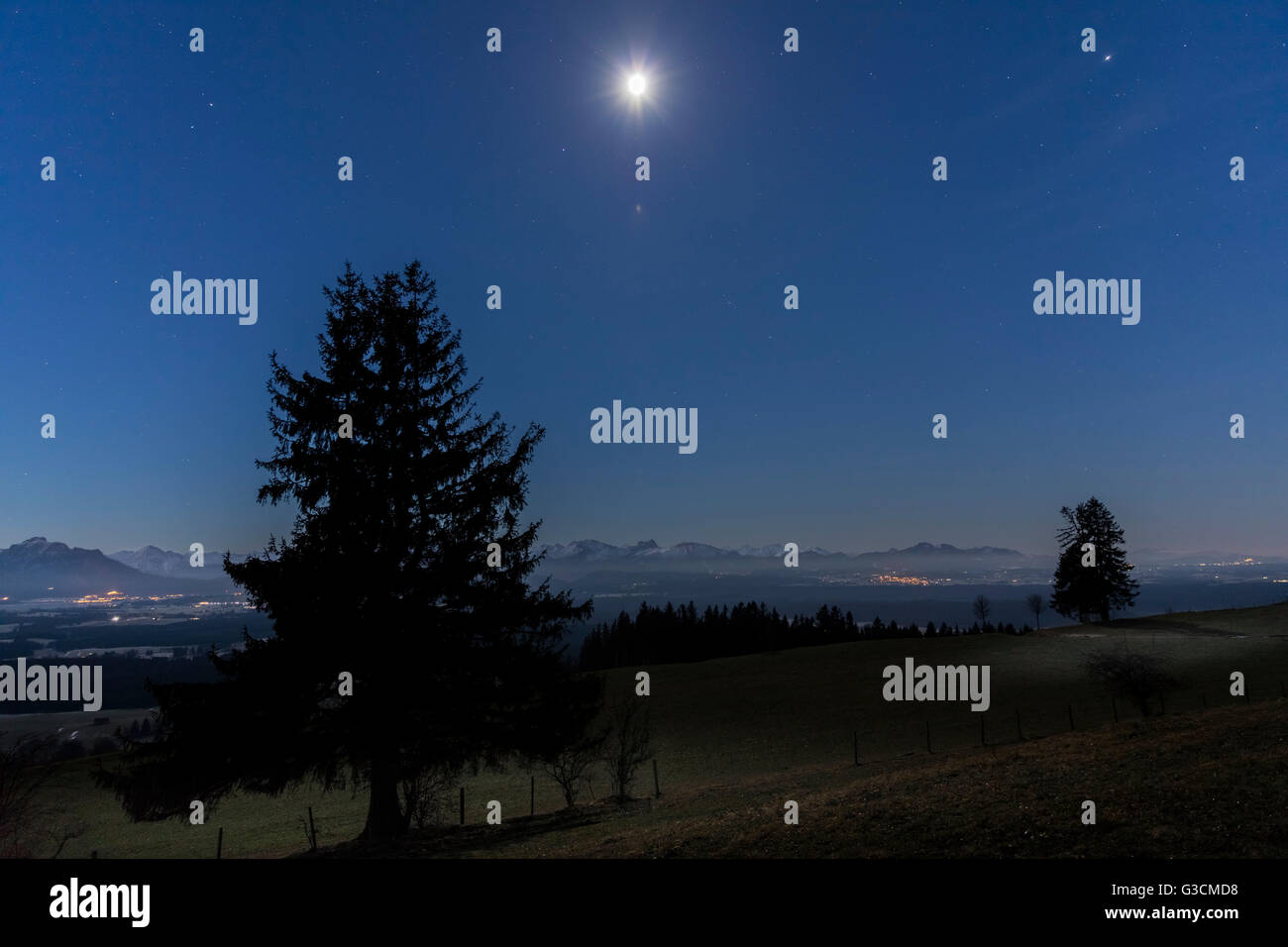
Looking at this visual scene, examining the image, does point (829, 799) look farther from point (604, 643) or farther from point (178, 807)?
point (604, 643)

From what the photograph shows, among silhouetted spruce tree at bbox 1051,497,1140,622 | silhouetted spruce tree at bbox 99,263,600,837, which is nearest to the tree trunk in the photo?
silhouetted spruce tree at bbox 99,263,600,837

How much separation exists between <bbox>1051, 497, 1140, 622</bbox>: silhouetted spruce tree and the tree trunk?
70.7 meters

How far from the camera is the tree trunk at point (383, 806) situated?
18031mm

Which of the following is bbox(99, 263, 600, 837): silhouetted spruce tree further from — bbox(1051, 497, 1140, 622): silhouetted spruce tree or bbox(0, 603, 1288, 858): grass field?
bbox(1051, 497, 1140, 622): silhouetted spruce tree

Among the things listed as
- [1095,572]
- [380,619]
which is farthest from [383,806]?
[1095,572]

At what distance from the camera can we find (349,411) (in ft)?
59.0

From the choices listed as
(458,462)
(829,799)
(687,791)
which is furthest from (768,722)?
(458,462)

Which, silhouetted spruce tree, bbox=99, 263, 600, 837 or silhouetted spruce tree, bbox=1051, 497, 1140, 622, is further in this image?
silhouetted spruce tree, bbox=1051, 497, 1140, 622

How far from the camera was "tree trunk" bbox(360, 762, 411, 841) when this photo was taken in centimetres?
1803

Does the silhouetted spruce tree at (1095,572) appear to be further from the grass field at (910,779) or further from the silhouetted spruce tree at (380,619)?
the silhouetted spruce tree at (380,619)

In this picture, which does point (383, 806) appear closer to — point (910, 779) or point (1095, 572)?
point (910, 779)
